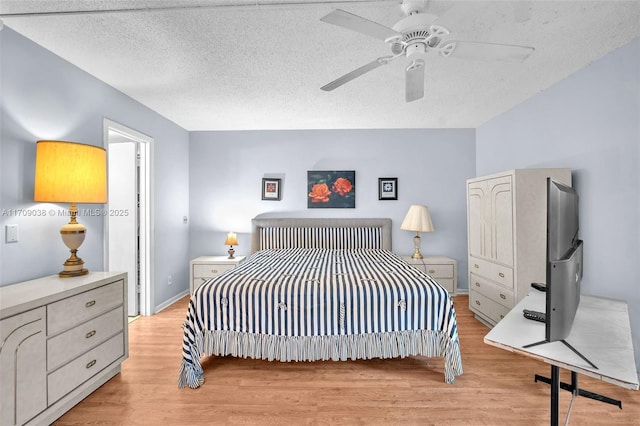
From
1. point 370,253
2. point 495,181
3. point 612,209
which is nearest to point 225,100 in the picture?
point 370,253

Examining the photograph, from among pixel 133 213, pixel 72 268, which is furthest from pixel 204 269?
pixel 72 268

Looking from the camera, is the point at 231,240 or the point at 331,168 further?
the point at 331,168

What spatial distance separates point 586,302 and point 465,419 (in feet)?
3.48

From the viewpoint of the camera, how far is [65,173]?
1.99m

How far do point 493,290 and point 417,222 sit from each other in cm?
133

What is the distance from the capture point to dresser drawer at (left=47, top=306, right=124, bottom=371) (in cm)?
173

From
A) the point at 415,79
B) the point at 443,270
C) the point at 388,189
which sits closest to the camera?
the point at 415,79

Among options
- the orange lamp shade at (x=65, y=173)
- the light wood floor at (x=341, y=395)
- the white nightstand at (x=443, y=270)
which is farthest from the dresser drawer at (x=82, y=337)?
the white nightstand at (x=443, y=270)

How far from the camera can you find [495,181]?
3.01 m

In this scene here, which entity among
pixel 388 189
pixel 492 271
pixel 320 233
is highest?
pixel 388 189

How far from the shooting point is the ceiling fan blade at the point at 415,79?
1706 mm

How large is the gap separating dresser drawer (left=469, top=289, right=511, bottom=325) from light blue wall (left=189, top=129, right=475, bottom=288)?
1040 millimetres

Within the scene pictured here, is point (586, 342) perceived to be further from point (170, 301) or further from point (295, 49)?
point (170, 301)

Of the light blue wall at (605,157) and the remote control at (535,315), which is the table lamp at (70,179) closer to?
the remote control at (535,315)
